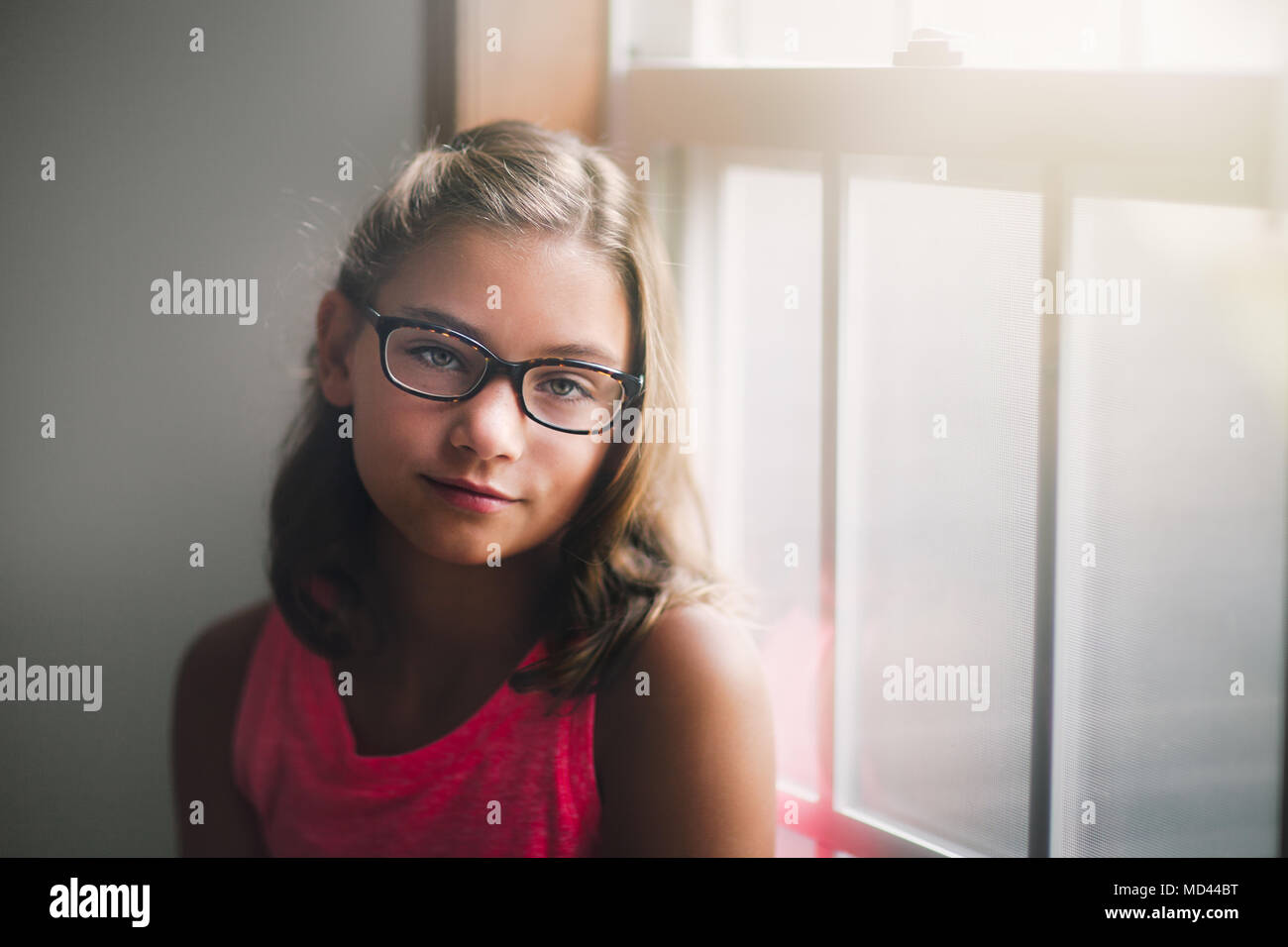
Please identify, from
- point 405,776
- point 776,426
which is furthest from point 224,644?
point 776,426

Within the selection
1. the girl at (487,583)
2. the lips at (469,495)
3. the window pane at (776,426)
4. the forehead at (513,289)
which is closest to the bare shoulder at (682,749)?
the girl at (487,583)

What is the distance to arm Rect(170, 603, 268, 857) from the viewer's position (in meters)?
1.23

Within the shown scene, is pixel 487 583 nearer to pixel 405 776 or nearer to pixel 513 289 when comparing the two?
pixel 405 776

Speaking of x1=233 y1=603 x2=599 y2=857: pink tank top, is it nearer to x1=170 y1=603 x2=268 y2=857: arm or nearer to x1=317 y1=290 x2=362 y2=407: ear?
x1=170 y1=603 x2=268 y2=857: arm

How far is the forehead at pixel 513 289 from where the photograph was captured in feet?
3.59

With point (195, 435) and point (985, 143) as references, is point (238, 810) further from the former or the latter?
point (985, 143)

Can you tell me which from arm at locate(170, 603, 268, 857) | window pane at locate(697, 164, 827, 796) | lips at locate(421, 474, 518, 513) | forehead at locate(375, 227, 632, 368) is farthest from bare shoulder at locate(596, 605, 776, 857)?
arm at locate(170, 603, 268, 857)

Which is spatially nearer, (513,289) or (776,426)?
(513,289)

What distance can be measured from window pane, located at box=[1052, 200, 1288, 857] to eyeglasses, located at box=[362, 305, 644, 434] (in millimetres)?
497

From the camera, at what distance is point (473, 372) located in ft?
3.62

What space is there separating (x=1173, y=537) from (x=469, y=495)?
716 mm

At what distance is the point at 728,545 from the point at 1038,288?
1.49ft

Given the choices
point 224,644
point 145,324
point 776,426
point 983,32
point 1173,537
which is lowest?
point 224,644

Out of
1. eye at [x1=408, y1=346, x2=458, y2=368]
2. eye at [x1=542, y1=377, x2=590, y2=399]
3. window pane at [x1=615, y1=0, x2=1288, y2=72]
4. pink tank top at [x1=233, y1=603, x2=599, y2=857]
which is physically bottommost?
pink tank top at [x1=233, y1=603, x2=599, y2=857]
